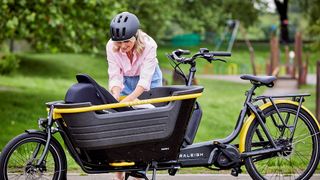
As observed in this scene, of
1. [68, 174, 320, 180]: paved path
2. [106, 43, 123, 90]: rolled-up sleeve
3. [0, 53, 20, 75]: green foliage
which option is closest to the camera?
[106, 43, 123, 90]: rolled-up sleeve

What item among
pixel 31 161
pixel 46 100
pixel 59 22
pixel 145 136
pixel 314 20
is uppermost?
pixel 314 20

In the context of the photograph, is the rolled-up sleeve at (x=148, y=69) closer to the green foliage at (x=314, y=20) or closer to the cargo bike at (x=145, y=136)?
the cargo bike at (x=145, y=136)

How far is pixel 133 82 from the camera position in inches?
234

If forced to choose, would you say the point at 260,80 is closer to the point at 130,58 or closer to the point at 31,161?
the point at 130,58

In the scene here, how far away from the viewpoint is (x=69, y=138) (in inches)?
211

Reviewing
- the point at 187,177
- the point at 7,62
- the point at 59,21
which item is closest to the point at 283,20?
the point at 7,62

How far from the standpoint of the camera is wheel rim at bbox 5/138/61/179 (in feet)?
17.5

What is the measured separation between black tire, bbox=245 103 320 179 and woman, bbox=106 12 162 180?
919 mm

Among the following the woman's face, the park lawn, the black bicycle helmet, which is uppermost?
the park lawn

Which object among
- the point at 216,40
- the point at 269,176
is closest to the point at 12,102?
the point at 269,176

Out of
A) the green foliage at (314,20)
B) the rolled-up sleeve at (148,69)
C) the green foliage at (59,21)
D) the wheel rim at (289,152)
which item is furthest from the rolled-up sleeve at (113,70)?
the green foliage at (314,20)

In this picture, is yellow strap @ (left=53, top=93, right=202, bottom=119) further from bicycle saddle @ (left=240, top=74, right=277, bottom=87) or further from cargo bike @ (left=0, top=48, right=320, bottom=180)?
bicycle saddle @ (left=240, top=74, right=277, bottom=87)

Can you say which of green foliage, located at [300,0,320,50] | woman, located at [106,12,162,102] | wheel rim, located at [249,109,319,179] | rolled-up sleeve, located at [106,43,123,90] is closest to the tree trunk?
green foliage, located at [300,0,320,50]

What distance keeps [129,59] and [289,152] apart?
1465 mm
